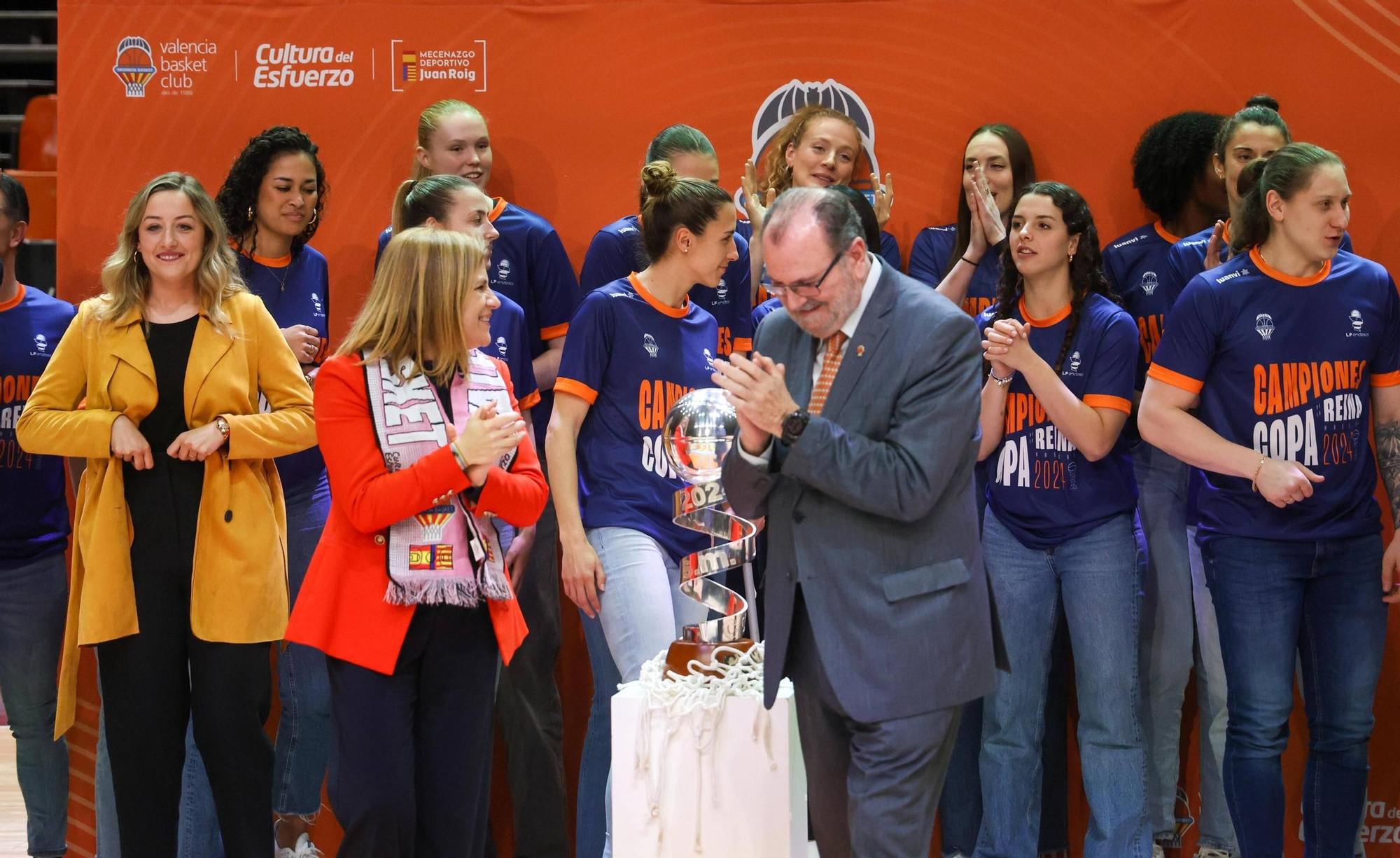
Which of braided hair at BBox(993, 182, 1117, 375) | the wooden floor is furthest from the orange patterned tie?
the wooden floor

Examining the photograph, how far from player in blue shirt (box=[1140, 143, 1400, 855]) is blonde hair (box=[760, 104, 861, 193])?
1.31 m

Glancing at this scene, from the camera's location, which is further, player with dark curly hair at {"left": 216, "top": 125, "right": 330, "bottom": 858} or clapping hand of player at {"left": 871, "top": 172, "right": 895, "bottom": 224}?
clapping hand of player at {"left": 871, "top": 172, "right": 895, "bottom": 224}

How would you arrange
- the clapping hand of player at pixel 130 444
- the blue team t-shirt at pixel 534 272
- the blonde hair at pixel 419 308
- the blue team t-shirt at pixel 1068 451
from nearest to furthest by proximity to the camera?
the blonde hair at pixel 419 308, the clapping hand of player at pixel 130 444, the blue team t-shirt at pixel 1068 451, the blue team t-shirt at pixel 534 272

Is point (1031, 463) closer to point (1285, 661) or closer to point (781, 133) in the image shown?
point (1285, 661)

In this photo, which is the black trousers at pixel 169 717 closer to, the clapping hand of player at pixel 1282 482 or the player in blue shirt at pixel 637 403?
the player in blue shirt at pixel 637 403

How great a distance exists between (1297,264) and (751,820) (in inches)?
89.4

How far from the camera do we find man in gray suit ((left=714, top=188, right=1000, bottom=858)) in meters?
2.93

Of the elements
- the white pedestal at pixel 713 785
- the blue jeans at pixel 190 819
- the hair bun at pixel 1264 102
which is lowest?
the blue jeans at pixel 190 819

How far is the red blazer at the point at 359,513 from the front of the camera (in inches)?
127

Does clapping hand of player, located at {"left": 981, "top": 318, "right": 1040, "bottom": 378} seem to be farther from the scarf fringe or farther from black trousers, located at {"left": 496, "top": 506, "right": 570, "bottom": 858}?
the scarf fringe

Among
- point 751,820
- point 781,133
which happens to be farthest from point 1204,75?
point 751,820

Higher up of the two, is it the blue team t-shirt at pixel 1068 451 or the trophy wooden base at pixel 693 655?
the blue team t-shirt at pixel 1068 451

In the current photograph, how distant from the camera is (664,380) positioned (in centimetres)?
420

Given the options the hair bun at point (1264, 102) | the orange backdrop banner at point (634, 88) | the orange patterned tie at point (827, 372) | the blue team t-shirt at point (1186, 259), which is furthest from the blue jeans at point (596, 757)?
the hair bun at point (1264, 102)
